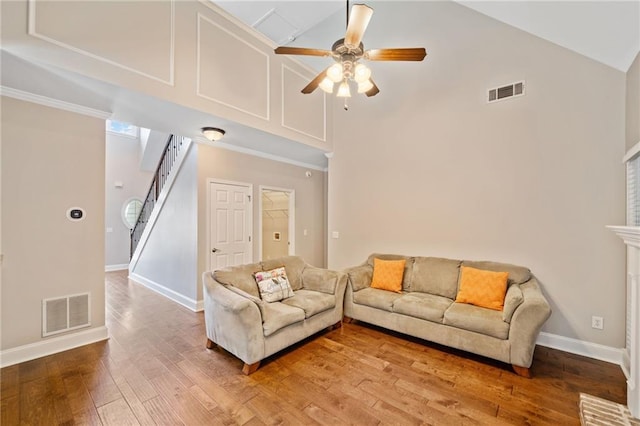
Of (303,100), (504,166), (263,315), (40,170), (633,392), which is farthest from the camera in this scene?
(303,100)

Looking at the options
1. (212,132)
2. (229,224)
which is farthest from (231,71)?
(229,224)

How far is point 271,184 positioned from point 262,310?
3.15 meters

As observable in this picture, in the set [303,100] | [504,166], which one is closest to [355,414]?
[504,166]

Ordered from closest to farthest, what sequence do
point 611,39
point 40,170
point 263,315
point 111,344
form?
point 611,39, point 263,315, point 40,170, point 111,344

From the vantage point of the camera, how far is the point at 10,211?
2.64 m

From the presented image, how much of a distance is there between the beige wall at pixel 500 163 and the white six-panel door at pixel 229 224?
1965mm

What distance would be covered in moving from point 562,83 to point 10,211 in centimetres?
598

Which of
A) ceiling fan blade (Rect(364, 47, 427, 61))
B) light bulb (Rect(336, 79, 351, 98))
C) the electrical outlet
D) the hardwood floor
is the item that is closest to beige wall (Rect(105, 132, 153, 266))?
the hardwood floor

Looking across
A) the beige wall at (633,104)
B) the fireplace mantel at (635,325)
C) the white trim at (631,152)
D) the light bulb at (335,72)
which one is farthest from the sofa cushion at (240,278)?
the beige wall at (633,104)

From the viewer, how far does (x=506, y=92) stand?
10.9ft

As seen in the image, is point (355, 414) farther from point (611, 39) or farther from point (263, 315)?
point (611, 39)

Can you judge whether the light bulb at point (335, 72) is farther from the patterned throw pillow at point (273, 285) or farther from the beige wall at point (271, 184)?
the beige wall at point (271, 184)

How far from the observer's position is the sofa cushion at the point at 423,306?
9.74ft

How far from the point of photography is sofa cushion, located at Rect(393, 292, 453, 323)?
2.97 metres
